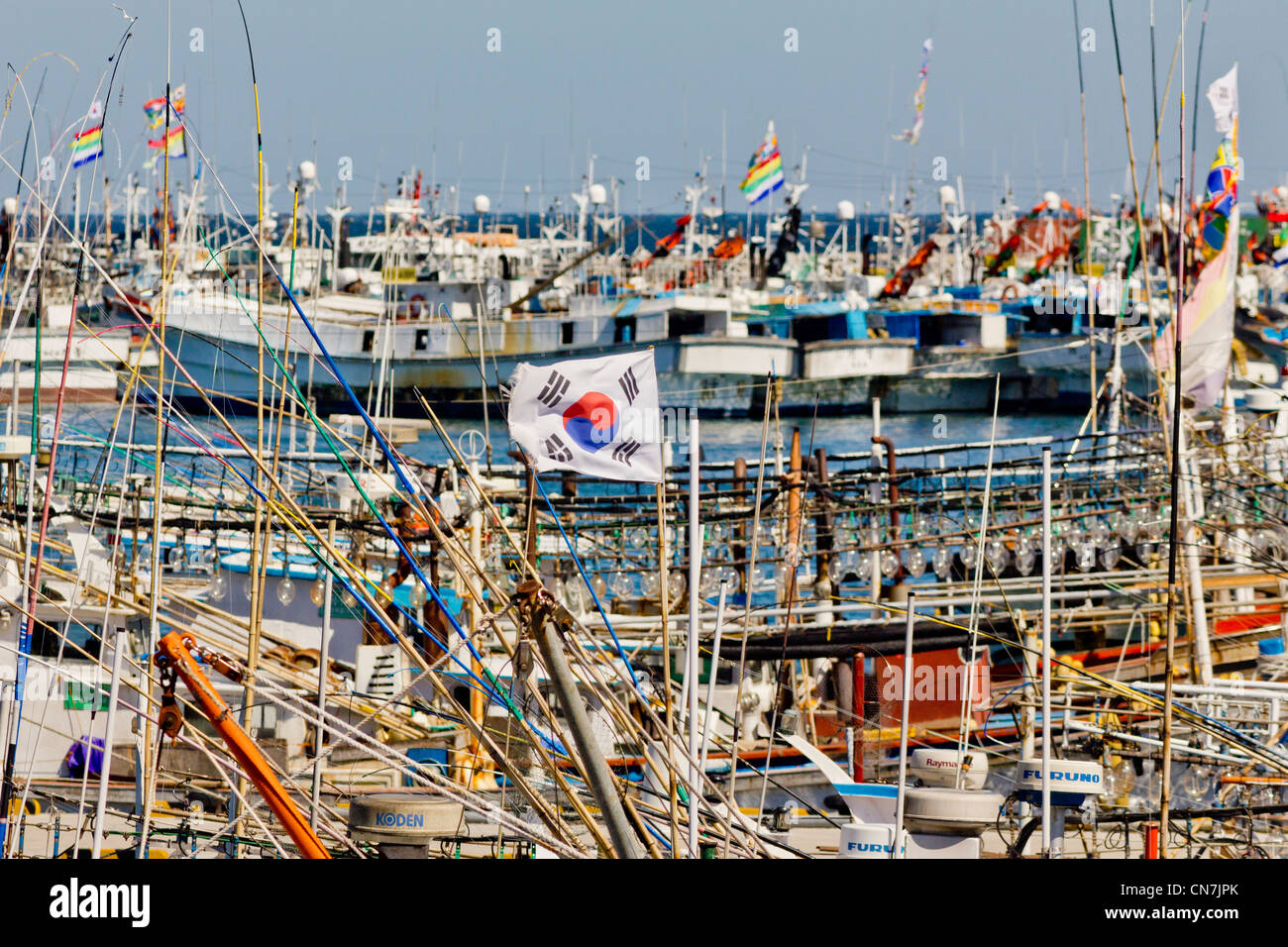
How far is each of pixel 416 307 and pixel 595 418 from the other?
136 feet

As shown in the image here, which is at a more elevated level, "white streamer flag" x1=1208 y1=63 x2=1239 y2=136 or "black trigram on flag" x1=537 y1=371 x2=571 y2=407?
"white streamer flag" x1=1208 y1=63 x2=1239 y2=136

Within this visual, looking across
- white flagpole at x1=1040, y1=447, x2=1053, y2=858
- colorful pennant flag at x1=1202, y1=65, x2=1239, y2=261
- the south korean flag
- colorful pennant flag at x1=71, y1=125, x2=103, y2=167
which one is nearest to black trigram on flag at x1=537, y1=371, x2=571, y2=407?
the south korean flag

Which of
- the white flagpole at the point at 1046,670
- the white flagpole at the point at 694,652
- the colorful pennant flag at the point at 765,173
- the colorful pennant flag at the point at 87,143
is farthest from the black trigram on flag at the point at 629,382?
the colorful pennant flag at the point at 765,173

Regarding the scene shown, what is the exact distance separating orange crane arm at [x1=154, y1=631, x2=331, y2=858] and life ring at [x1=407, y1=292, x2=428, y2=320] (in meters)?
41.0

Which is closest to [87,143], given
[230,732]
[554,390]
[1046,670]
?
[554,390]

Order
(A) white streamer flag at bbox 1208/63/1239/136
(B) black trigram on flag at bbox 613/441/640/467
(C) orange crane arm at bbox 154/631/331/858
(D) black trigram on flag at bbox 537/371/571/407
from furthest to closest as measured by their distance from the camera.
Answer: (A) white streamer flag at bbox 1208/63/1239/136, (B) black trigram on flag at bbox 613/441/640/467, (D) black trigram on flag at bbox 537/371/571/407, (C) orange crane arm at bbox 154/631/331/858

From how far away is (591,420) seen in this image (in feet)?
21.3

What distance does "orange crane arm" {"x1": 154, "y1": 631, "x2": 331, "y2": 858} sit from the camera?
17.1 feet

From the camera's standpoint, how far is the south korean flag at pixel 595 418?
21.0 feet

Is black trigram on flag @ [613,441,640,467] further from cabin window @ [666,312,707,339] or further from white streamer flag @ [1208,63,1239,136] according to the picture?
cabin window @ [666,312,707,339]
